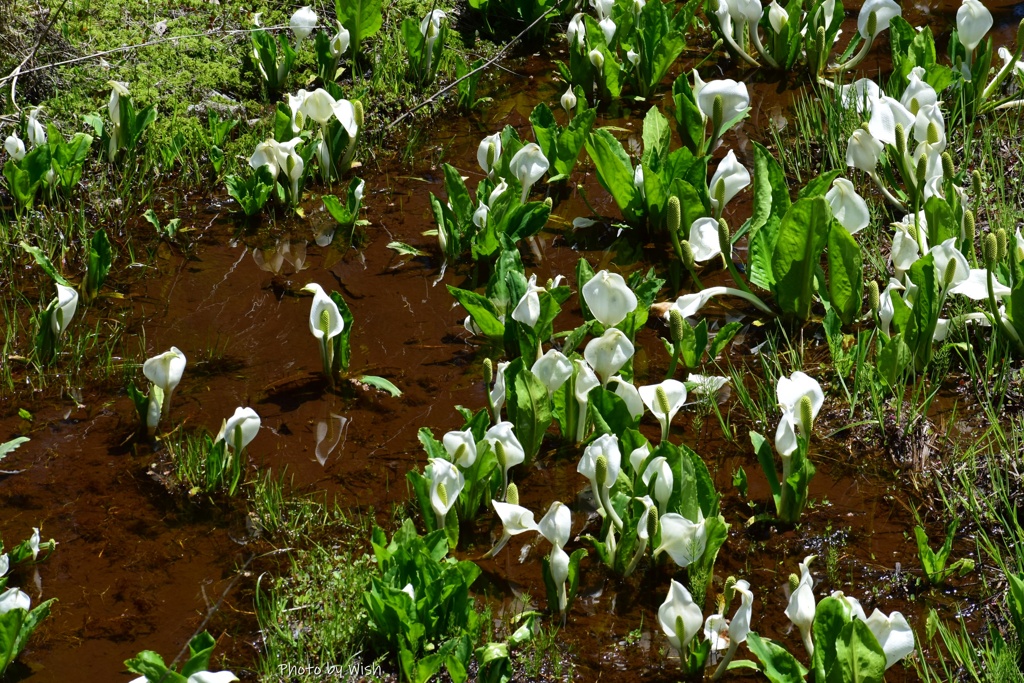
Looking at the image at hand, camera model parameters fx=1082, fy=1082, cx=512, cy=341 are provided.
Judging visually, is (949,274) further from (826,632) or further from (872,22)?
(872,22)

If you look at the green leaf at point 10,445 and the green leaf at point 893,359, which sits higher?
the green leaf at point 893,359

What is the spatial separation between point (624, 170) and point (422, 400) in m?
1.09

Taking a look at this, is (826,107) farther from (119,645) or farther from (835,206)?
(119,645)

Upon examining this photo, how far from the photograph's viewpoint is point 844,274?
3014mm

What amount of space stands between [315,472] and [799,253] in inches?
56.7

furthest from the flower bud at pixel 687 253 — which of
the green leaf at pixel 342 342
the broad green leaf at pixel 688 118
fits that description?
the green leaf at pixel 342 342

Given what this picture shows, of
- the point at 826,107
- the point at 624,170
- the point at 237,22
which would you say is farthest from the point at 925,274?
the point at 237,22

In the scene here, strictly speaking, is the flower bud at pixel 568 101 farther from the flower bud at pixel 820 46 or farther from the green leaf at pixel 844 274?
the green leaf at pixel 844 274

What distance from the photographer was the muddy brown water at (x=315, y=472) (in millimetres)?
2297

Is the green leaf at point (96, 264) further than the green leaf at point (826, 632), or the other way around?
the green leaf at point (96, 264)

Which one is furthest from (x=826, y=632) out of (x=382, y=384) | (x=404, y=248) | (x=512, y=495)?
(x=404, y=248)

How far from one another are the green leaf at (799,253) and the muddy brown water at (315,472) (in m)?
0.14

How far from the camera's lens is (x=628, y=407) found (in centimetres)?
257

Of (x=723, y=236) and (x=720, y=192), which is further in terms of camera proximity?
(x=720, y=192)
